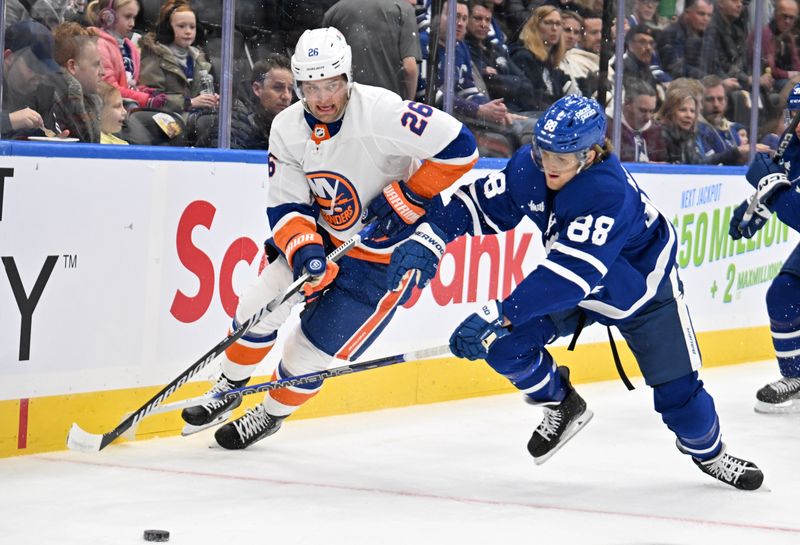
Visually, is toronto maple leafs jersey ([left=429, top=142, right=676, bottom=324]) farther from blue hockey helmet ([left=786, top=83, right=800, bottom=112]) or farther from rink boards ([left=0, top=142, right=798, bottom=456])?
blue hockey helmet ([left=786, top=83, right=800, bottom=112])

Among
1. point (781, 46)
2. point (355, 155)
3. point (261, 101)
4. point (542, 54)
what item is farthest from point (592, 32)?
point (355, 155)

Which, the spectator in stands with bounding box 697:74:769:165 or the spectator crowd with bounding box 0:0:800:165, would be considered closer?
the spectator crowd with bounding box 0:0:800:165

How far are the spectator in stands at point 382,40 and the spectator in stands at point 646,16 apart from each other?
148 cm

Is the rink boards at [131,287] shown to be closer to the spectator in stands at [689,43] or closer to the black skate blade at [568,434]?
the black skate blade at [568,434]

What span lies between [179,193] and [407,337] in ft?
4.10

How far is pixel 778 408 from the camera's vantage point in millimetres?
5344

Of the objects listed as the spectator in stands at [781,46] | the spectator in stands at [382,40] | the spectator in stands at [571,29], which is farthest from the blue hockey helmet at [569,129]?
the spectator in stands at [781,46]

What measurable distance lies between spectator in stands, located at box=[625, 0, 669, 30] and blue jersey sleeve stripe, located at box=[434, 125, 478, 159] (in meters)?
2.48

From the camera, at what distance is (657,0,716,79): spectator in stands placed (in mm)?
6527

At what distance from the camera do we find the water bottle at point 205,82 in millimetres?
4539

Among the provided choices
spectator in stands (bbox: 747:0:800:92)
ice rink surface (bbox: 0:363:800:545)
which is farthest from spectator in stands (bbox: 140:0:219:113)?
spectator in stands (bbox: 747:0:800:92)

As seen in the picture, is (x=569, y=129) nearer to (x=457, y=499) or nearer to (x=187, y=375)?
(x=457, y=499)

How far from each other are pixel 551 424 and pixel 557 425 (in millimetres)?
19

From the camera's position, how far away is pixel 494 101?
561 cm
